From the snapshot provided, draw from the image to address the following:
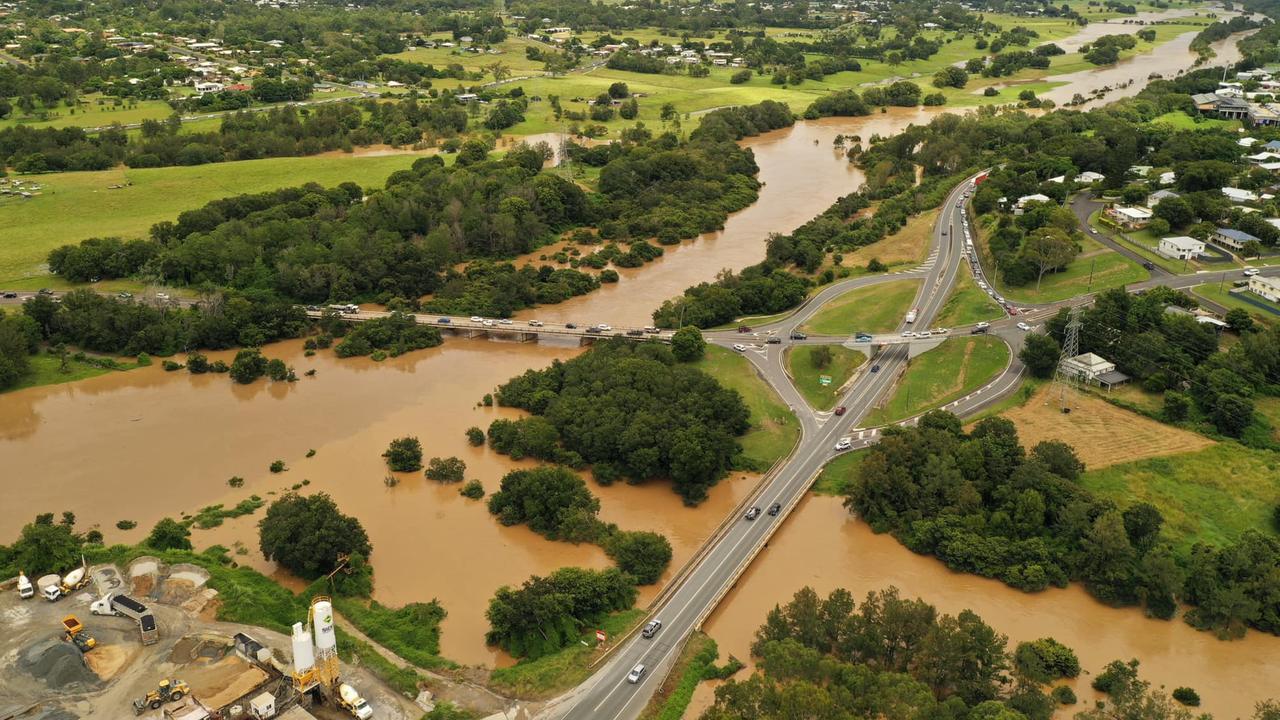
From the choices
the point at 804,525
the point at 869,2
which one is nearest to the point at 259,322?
the point at 804,525

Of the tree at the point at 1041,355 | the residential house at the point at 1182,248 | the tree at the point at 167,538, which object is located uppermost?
the residential house at the point at 1182,248

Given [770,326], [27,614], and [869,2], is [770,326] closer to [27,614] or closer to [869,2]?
[27,614]

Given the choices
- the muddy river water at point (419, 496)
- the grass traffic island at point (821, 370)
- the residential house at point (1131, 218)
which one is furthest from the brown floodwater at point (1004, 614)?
the residential house at point (1131, 218)

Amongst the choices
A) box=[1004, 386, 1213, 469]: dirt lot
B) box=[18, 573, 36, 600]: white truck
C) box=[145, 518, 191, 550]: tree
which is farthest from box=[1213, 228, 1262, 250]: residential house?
box=[18, 573, 36, 600]: white truck

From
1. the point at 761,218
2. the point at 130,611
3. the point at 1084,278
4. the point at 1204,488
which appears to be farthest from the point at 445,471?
the point at 761,218

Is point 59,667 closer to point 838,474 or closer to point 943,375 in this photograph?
point 838,474

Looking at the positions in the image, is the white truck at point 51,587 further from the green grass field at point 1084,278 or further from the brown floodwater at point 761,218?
the green grass field at point 1084,278
